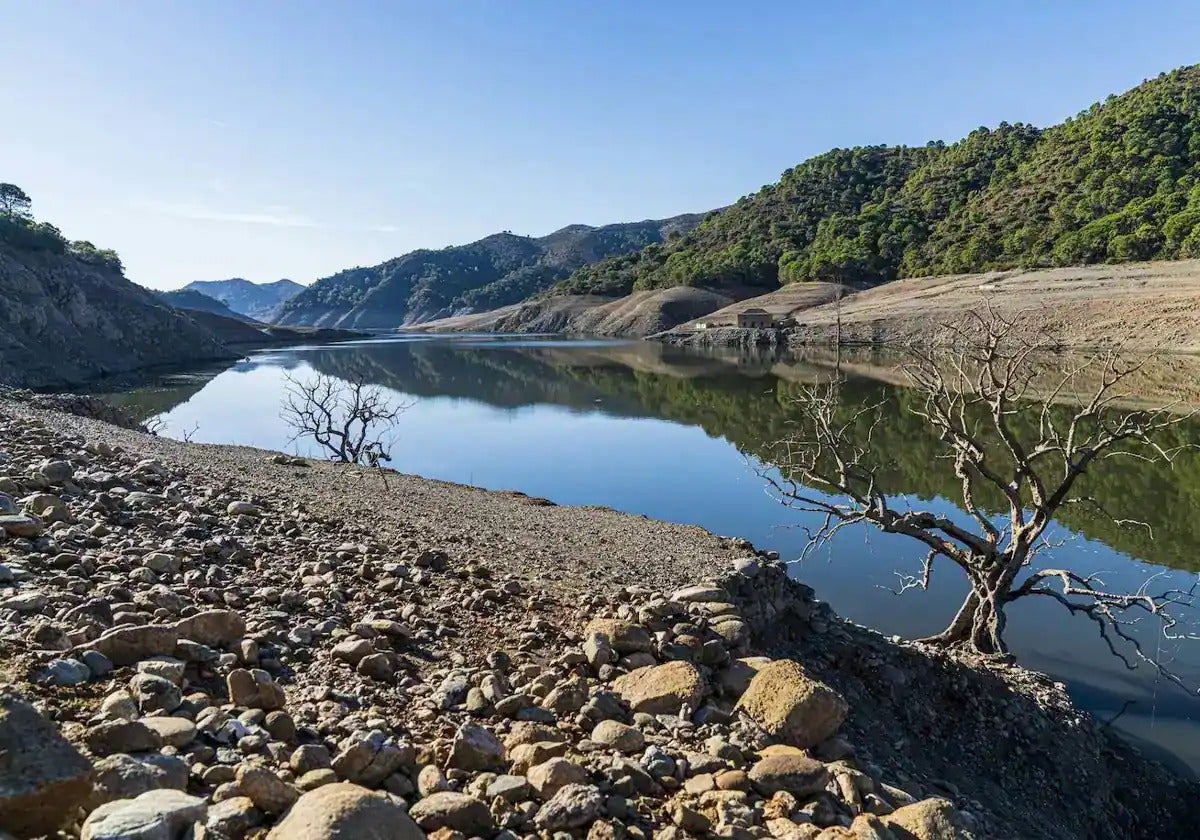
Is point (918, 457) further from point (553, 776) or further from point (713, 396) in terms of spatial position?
point (553, 776)

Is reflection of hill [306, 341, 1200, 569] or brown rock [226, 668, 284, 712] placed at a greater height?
brown rock [226, 668, 284, 712]

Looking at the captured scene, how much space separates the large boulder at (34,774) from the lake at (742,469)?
11.1 m

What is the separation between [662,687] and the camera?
5332 millimetres

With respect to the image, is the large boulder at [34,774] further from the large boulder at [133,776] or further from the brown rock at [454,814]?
the brown rock at [454,814]

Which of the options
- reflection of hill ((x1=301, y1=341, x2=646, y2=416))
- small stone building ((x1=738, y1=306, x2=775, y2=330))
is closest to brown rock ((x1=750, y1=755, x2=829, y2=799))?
reflection of hill ((x1=301, y1=341, x2=646, y2=416))

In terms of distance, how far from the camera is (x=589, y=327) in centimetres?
13575

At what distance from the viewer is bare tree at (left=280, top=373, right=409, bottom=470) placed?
1016 inches

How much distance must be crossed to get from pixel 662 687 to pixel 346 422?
22.3 m

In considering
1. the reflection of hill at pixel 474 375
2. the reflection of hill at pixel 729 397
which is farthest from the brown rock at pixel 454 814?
the reflection of hill at pixel 474 375

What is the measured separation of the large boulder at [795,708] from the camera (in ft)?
16.5

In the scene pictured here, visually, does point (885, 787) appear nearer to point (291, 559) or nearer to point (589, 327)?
point (291, 559)

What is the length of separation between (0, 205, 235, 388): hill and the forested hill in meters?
81.5

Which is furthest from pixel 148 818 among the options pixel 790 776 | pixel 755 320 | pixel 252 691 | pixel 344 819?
pixel 755 320

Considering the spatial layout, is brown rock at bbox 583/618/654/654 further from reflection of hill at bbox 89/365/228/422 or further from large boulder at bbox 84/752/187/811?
reflection of hill at bbox 89/365/228/422
